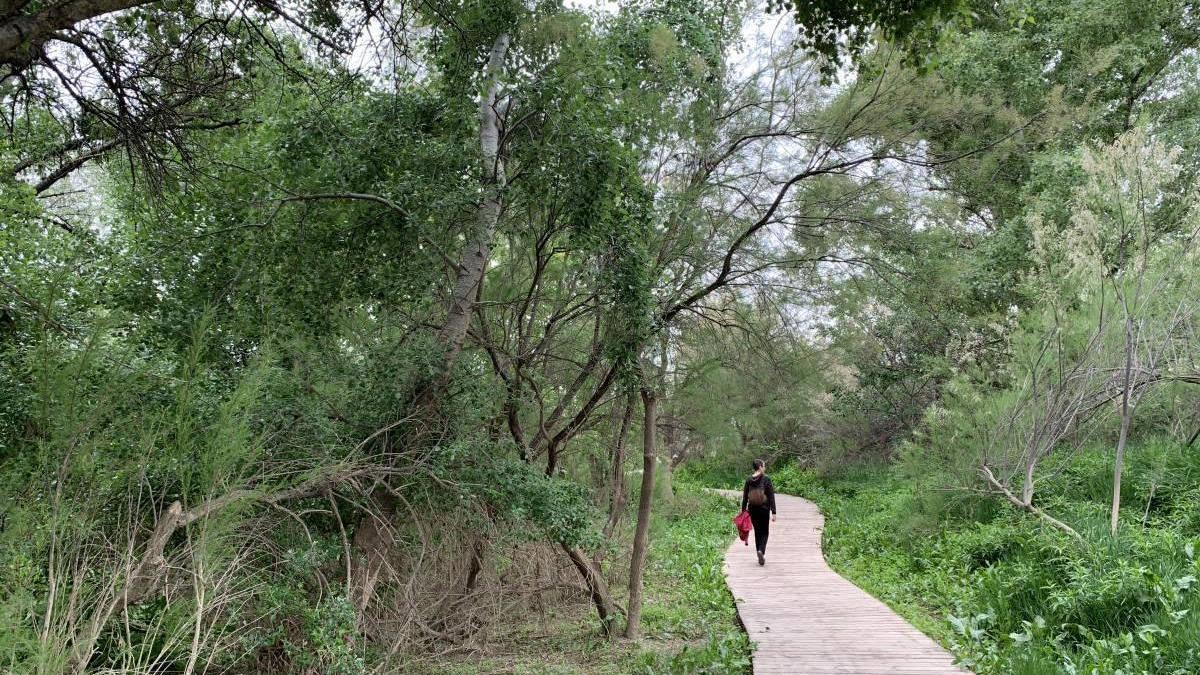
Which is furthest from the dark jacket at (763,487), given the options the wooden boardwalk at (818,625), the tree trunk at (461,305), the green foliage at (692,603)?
the tree trunk at (461,305)

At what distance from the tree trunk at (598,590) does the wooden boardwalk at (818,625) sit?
1.27 m

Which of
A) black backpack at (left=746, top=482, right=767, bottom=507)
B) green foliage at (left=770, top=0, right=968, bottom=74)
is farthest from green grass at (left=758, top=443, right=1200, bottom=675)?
green foliage at (left=770, top=0, right=968, bottom=74)

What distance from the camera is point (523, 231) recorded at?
265 inches

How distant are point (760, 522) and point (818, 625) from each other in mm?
3549

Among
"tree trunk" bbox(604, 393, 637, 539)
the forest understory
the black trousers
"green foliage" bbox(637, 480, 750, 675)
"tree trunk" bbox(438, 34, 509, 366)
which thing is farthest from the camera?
the black trousers

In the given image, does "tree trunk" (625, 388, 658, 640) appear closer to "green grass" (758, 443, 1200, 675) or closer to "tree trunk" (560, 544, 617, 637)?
"tree trunk" (560, 544, 617, 637)

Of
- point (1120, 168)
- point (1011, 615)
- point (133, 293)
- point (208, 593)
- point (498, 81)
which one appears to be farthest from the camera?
point (1120, 168)

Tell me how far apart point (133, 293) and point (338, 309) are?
1.39 meters

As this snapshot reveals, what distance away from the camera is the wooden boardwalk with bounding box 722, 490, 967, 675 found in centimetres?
599

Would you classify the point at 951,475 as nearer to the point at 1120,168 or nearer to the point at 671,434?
the point at 1120,168

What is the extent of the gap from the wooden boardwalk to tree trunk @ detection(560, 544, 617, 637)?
1.27 metres

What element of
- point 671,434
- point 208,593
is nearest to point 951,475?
point 671,434

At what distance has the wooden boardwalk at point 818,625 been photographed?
5988 mm

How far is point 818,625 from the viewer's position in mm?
7332
